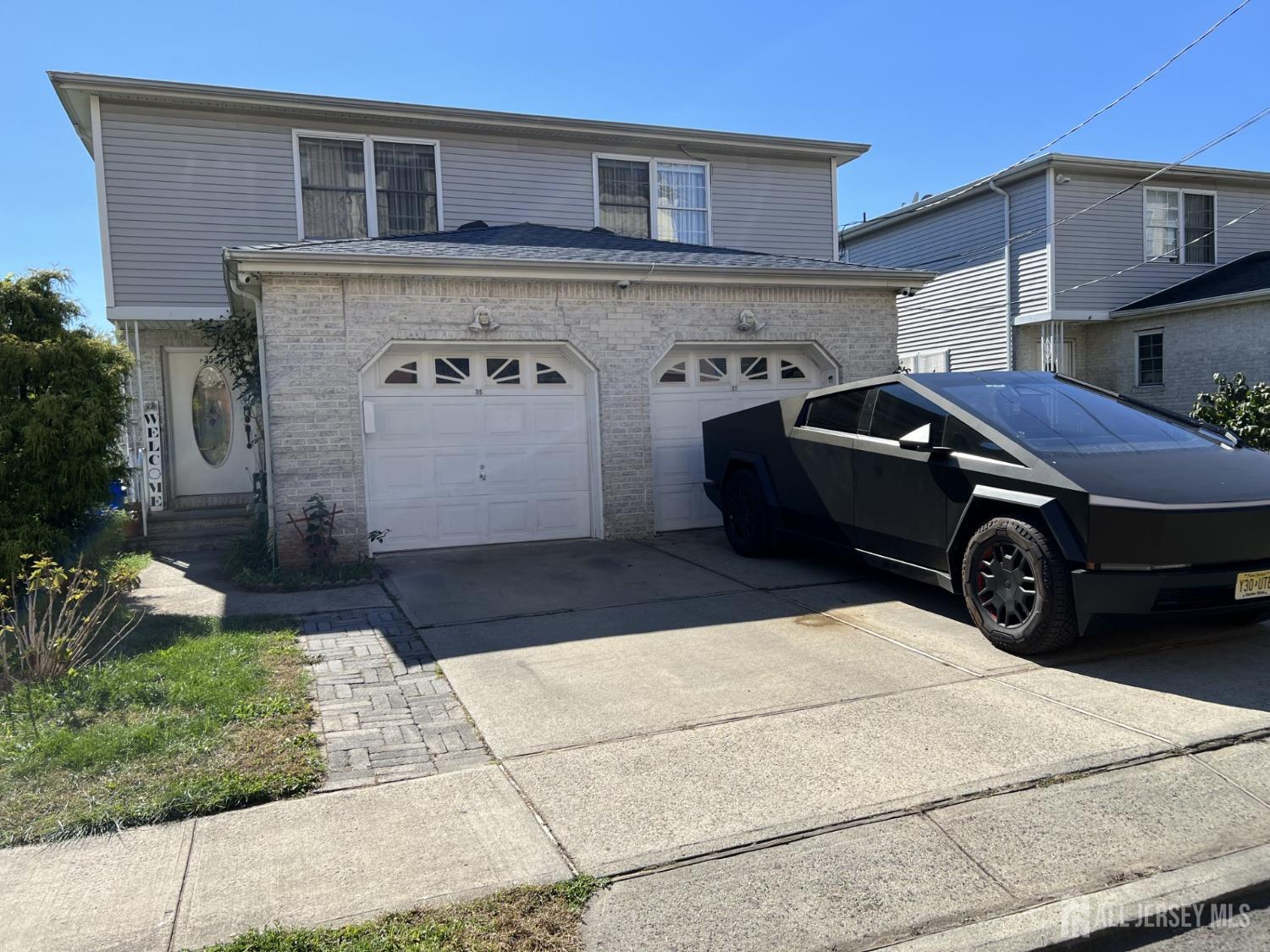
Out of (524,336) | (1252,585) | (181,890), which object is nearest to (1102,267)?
(524,336)

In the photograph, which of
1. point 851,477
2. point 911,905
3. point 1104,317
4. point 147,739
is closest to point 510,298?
point 851,477

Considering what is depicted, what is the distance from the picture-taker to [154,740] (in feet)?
14.7

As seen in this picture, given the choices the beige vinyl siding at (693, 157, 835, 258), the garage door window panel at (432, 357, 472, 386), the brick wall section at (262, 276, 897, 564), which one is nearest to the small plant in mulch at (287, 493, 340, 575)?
the brick wall section at (262, 276, 897, 564)

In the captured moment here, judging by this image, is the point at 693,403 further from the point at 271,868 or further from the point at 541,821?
the point at 271,868

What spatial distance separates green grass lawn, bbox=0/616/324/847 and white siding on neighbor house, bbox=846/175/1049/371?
675 inches

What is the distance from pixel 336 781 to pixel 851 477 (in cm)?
452

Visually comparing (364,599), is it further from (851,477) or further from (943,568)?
(943,568)

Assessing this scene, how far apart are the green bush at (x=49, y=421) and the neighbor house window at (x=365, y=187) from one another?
6750 mm

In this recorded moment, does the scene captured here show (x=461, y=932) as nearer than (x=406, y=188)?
Yes

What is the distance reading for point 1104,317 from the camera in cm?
1888

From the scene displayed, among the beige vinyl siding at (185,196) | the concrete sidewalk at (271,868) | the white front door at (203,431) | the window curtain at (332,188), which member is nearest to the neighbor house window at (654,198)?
the window curtain at (332,188)

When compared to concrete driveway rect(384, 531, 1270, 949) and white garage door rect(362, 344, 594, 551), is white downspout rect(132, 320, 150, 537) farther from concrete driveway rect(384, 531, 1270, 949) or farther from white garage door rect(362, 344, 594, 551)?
concrete driveway rect(384, 531, 1270, 949)

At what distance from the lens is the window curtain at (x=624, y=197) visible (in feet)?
51.2

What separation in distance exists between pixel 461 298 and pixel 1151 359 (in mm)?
15046
